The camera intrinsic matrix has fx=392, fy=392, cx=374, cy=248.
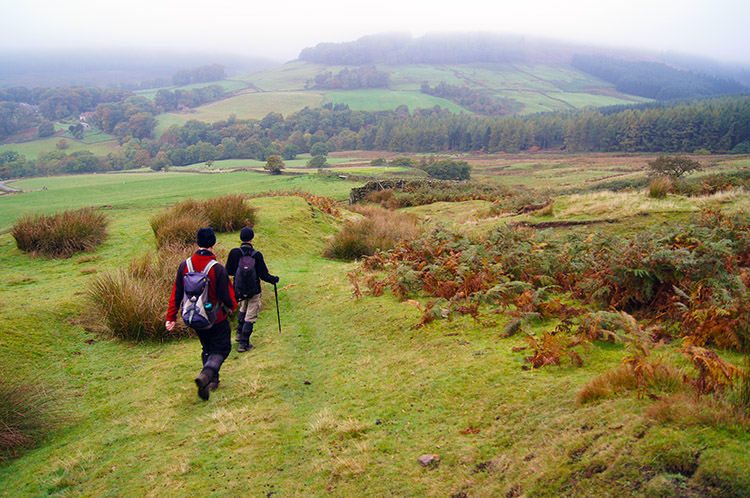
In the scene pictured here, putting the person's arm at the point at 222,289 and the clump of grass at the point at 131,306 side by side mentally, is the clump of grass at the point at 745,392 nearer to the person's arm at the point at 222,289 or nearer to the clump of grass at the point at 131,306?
the person's arm at the point at 222,289

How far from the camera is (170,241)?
10992 mm

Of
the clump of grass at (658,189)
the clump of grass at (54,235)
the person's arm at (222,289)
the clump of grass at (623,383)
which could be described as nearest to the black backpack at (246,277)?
the person's arm at (222,289)

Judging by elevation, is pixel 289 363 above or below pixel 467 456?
below

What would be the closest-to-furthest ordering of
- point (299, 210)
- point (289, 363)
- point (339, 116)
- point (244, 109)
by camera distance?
point (289, 363) < point (299, 210) < point (339, 116) < point (244, 109)

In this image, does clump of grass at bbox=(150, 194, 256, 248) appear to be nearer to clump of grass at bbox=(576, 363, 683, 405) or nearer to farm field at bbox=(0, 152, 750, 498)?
farm field at bbox=(0, 152, 750, 498)

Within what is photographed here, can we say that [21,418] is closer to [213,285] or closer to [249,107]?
[213,285]

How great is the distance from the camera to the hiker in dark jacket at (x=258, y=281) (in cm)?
674

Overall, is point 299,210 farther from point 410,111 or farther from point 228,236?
point 410,111

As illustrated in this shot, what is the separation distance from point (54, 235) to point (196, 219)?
3726 mm

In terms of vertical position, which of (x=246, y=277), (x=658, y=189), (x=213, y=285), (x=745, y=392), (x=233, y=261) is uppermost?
(x=745, y=392)

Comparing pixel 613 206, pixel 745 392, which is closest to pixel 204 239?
pixel 745 392

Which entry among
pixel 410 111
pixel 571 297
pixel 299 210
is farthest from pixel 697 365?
pixel 410 111

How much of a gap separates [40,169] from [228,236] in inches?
4355

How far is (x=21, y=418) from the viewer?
4242 millimetres
